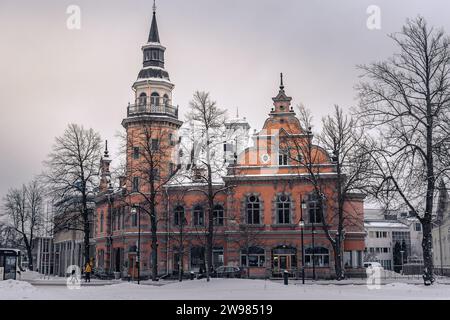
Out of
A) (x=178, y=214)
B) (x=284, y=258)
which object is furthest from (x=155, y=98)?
(x=284, y=258)

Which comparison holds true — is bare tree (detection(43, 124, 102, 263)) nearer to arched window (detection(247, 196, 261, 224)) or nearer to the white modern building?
arched window (detection(247, 196, 261, 224))

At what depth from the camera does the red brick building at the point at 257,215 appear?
5256cm

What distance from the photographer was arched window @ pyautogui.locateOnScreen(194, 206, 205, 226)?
2244 inches

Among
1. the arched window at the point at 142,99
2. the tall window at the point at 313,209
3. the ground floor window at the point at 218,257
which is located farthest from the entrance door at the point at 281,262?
the arched window at the point at 142,99

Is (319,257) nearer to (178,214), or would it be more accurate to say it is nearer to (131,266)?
(178,214)

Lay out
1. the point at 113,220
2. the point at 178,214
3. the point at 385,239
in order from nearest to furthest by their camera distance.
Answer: the point at 178,214
the point at 113,220
the point at 385,239

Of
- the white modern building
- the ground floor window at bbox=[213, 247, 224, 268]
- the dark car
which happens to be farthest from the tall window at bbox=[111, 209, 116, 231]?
the white modern building

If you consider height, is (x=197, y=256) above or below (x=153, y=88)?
below

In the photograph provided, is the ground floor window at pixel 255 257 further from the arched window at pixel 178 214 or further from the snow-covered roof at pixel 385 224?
the snow-covered roof at pixel 385 224

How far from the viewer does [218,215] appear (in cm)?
5659

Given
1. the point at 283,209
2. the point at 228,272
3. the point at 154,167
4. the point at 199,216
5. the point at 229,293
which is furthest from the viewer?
the point at 199,216

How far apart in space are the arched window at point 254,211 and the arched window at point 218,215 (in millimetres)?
3094

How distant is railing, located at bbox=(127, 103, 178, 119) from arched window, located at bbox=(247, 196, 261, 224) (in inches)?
523

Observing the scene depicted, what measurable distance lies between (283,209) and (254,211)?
279 centimetres
